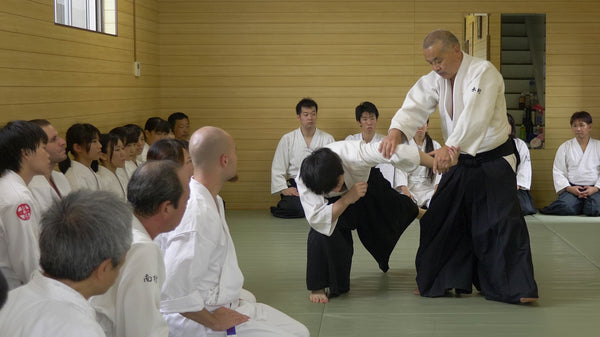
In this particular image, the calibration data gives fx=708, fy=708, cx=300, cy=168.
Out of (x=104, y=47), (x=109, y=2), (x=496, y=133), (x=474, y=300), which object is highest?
(x=109, y=2)

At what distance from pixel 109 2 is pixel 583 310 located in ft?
14.9

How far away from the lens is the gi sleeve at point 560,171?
7.43m

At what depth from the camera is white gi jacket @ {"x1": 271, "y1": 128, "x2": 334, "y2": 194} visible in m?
7.44

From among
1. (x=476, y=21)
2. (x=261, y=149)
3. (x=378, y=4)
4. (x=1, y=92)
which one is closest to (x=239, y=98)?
(x=261, y=149)

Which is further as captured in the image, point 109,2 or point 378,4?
point 378,4

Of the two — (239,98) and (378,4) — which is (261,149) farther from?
(378,4)

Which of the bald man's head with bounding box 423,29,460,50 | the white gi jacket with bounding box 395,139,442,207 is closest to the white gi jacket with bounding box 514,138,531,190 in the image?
the white gi jacket with bounding box 395,139,442,207

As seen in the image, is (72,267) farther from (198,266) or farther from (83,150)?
(83,150)

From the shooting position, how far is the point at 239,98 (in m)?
7.86

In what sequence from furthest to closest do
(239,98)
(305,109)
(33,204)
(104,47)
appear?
(239,98), (305,109), (104,47), (33,204)

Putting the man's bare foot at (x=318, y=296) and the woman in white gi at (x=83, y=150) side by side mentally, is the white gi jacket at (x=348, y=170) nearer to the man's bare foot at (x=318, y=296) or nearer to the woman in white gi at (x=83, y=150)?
the man's bare foot at (x=318, y=296)

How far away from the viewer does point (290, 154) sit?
7.51 metres

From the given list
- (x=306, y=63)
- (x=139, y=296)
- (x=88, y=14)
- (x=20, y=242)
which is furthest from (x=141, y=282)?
(x=306, y=63)

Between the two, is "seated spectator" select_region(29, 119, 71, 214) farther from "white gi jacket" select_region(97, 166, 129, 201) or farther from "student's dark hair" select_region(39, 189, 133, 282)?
"student's dark hair" select_region(39, 189, 133, 282)
